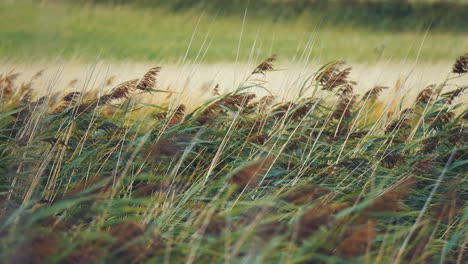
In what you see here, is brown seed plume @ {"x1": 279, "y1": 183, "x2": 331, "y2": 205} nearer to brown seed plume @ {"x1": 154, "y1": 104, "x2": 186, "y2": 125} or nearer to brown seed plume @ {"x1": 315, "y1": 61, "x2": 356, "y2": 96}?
brown seed plume @ {"x1": 315, "y1": 61, "x2": 356, "y2": 96}

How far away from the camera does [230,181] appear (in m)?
1.96

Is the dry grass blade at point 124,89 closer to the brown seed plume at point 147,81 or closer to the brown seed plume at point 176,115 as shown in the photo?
the brown seed plume at point 147,81

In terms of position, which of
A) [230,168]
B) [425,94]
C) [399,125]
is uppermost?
[425,94]

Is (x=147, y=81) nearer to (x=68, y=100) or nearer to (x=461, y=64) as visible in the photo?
(x=68, y=100)

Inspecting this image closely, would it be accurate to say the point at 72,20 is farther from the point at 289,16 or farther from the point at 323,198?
the point at 323,198

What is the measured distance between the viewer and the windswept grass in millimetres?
1775

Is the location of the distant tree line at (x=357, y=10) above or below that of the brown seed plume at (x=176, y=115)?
above

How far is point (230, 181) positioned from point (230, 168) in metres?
0.94

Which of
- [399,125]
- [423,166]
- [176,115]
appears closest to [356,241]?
[423,166]

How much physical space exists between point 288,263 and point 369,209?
0.25 m

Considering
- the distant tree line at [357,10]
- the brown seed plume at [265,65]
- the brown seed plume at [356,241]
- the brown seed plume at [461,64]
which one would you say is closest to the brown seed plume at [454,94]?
the brown seed plume at [461,64]

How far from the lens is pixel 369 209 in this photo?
1721 millimetres

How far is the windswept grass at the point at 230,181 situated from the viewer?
1.78 m

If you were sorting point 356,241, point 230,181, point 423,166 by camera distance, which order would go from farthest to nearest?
point 423,166 < point 230,181 < point 356,241
